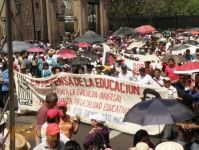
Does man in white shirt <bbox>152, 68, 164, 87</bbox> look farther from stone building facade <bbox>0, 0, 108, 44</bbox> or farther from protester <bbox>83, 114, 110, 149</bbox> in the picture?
stone building facade <bbox>0, 0, 108, 44</bbox>

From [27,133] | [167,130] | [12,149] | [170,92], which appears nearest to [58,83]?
[27,133]

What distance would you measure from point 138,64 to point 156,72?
407 centimetres

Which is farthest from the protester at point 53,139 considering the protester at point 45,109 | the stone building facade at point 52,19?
the stone building facade at point 52,19

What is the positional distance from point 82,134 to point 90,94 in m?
1.28

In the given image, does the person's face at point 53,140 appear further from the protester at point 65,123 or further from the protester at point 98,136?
the protester at point 65,123

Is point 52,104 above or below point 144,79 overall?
above

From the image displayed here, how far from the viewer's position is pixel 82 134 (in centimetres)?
1235

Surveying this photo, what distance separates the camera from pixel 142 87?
11.8 meters

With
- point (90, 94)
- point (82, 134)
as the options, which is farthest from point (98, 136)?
point (90, 94)

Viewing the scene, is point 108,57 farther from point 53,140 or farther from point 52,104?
point 53,140

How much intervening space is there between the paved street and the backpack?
3.85 metres

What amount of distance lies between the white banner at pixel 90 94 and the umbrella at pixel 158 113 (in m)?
3.43

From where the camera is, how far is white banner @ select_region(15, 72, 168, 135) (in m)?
12.2

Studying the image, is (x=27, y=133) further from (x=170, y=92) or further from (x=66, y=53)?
(x=66, y=53)
